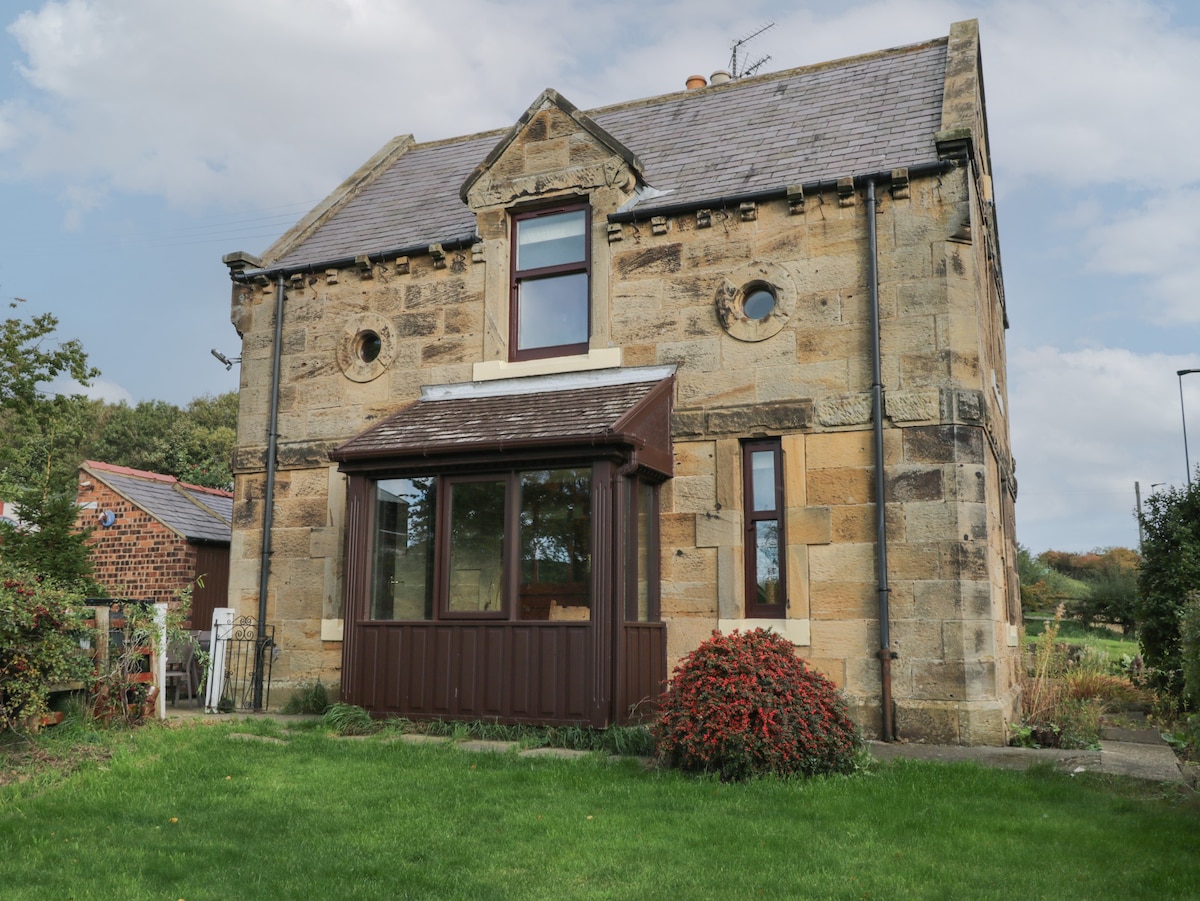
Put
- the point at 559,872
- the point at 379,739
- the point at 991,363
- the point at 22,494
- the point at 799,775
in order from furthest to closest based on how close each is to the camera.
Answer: the point at 22,494
the point at 991,363
the point at 379,739
the point at 799,775
the point at 559,872

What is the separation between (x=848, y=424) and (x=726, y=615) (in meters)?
2.29

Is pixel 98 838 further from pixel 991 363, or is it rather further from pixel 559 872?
pixel 991 363

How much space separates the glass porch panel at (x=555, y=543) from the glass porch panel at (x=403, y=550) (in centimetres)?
110

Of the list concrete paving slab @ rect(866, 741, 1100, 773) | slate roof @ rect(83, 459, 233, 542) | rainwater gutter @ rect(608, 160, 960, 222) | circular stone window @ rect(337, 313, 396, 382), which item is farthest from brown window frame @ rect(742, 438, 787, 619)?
slate roof @ rect(83, 459, 233, 542)

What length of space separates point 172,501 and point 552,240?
11310mm

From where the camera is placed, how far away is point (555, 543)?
33.1 feet

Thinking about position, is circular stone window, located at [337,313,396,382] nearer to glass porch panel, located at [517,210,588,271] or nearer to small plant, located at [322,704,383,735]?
glass porch panel, located at [517,210,588,271]

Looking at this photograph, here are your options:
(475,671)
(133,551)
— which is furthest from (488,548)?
(133,551)

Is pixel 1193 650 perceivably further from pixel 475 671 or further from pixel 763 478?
pixel 475 671

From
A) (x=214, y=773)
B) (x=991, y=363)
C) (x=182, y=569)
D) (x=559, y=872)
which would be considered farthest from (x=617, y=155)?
(x=182, y=569)

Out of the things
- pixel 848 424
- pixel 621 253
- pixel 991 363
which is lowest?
pixel 848 424

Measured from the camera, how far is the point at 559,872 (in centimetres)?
553

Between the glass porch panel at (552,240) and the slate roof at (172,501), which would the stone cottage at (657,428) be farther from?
the slate roof at (172,501)

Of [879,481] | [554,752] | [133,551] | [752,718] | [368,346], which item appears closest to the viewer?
[752,718]
